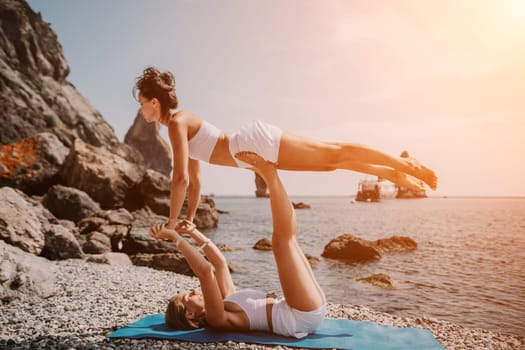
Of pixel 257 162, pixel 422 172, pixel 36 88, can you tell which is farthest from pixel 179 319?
pixel 36 88

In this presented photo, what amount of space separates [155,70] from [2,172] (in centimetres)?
1785

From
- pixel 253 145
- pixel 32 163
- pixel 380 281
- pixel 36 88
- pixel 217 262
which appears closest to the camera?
pixel 253 145

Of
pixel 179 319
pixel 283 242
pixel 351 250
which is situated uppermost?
pixel 283 242

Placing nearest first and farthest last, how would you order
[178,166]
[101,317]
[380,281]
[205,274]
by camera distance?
1. [205,274]
2. [178,166]
3. [101,317]
4. [380,281]

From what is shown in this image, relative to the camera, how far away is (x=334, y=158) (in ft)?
15.7

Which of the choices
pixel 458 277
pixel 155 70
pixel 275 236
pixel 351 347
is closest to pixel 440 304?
pixel 458 277

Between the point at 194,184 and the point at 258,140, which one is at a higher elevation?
the point at 258,140

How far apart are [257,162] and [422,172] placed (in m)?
2.20

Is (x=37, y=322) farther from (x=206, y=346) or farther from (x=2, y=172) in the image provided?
→ (x=2, y=172)

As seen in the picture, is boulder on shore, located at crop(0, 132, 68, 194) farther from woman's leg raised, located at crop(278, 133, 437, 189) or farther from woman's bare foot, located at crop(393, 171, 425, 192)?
A: woman's bare foot, located at crop(393, 171, 425, 192)

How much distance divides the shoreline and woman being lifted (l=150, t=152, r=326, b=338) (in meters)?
0.37

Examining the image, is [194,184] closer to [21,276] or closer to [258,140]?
[258,140]

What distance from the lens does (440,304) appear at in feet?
35.1

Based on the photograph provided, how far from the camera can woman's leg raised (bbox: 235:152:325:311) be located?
438 centimetres
